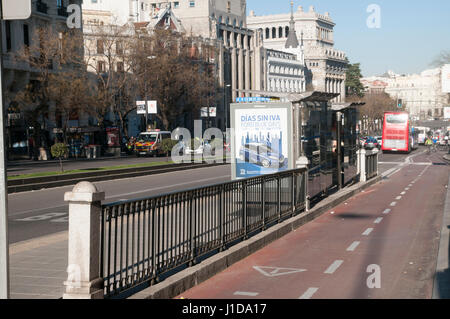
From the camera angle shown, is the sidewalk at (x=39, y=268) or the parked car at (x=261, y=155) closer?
the sidewalk at (x=39, y=268)

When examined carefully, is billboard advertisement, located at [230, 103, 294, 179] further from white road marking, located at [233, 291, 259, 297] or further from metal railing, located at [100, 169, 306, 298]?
white road marking, located at [233, 291, 259, 297]

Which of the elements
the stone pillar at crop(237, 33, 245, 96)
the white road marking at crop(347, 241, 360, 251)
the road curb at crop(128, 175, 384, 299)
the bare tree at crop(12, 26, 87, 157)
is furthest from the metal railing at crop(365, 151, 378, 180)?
the stone pillar at crop(237, 33, 245, 96)

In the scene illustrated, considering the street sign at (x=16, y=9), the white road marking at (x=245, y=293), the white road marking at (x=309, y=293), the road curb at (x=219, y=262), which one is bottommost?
the white road marking at (x=309, y=293)

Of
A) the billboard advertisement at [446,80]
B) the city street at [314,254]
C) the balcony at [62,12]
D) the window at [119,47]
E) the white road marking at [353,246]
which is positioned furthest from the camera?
the window at [119,47]

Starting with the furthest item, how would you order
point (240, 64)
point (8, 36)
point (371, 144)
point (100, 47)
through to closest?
point (240, 64)
point (371, 144)
point (100, 47)
point (8, 36)

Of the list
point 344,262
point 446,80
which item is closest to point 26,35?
point 446,80

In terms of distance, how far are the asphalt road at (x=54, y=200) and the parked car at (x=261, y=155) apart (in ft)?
10.1

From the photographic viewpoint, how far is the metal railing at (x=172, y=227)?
7.05 metres

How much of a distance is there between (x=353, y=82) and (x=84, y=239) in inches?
6883

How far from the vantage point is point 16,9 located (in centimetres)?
520

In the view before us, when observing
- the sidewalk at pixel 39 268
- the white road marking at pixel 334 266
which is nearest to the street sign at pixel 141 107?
the sidewalk at pixel 39 268

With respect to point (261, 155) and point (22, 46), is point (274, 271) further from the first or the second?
point (22, 46)

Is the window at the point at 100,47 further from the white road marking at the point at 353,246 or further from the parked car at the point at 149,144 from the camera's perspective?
the white road marking at the point at 353,246

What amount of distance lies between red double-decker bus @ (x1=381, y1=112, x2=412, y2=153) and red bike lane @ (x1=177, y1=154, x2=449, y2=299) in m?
51.9
